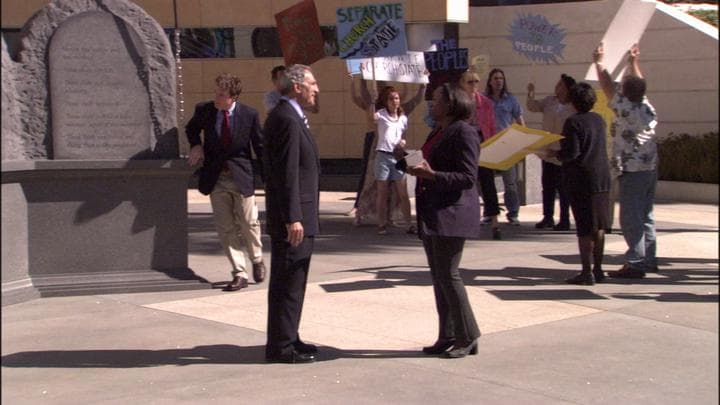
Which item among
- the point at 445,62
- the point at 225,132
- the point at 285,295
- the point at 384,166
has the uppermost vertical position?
the point at 445,62

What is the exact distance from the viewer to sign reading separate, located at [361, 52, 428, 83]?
12039 millimetres

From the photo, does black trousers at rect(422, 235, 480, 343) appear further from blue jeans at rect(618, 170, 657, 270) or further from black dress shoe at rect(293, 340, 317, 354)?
blue jeans at rect(618, 170, 657, 270)

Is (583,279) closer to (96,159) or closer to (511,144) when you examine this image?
(511,144)

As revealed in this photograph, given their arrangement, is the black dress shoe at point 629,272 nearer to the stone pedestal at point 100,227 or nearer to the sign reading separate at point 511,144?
the sign reading separate at point 511,144

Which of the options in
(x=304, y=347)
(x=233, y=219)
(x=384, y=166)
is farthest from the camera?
(x=384, y=166)

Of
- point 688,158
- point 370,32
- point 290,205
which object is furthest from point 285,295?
point 370,32

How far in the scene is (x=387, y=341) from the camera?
690 cm

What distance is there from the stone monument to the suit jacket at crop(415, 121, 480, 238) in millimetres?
2927

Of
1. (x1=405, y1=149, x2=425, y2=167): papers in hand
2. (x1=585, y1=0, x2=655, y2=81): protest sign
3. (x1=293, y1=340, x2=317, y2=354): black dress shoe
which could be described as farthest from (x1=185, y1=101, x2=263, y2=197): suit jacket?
(x1=585, y1=0, x2=655, y2=81): protest sign

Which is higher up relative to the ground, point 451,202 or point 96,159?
point 96,159

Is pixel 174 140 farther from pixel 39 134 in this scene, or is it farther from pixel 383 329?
pixel 383 329

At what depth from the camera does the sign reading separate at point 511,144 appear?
7406 mm

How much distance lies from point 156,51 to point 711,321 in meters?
4.46

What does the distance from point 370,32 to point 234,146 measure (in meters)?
3.88
